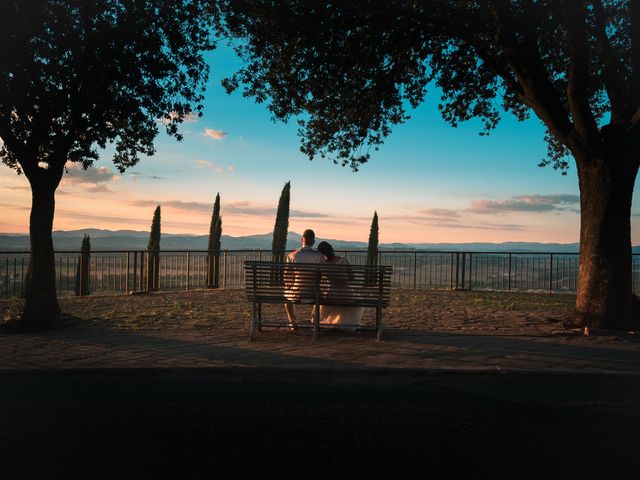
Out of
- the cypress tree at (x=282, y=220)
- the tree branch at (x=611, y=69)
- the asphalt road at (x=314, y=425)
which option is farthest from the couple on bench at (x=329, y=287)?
the cypress tree at (x=282, y=220)

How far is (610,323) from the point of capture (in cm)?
926

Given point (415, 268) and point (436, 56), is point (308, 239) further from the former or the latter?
point (415, 268)

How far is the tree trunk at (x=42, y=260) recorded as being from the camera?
378 inches

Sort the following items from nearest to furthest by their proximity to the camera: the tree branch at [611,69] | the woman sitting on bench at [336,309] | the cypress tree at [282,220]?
the woman sitting on bench at [336,309], the tree branch at [611,69], the cypress tree at [282,220]

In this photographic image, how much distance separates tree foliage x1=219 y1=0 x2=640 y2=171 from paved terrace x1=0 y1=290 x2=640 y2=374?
3.57 m

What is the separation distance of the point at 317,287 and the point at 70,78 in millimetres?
5594

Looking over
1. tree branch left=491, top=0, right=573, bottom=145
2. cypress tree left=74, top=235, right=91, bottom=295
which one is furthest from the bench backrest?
cypress tree left=74, top=235, right=91, bottom=295

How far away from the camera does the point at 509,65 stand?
10.8m

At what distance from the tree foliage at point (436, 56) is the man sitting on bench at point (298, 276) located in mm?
3470

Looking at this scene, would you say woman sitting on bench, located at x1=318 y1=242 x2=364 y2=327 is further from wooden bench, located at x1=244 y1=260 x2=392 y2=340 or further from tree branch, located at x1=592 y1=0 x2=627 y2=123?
tree branch, located at x1=592 y1=0 x2=627 y2=123

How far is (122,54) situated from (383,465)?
8.41 metres

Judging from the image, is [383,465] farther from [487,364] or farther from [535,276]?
[535,276]

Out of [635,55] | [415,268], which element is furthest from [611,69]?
[415,268]

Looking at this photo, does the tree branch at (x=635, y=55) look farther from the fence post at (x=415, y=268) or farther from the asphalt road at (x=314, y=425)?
the fence post at (x=415, y=268)
